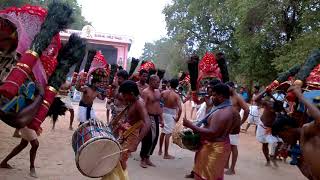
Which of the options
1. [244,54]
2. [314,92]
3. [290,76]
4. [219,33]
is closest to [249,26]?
[244,54]

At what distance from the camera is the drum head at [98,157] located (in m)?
3.97

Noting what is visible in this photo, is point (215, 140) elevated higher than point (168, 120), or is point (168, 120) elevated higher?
point (215, 140)

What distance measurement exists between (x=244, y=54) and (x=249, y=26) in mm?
1436

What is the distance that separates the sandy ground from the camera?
655cm

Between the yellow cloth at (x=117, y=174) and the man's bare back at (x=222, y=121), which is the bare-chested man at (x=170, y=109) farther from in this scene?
the yellow cloth at (x=117, y=174)

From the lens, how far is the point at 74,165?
23.6 ft

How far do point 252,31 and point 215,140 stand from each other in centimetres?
1619

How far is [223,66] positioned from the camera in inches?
316

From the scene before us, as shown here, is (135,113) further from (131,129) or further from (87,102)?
(87,102)

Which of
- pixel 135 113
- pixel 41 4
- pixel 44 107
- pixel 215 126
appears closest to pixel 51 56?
pixel 44 107

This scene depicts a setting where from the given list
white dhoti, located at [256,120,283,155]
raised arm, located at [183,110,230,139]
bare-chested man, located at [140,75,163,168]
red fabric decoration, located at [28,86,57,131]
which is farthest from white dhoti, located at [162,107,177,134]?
red fabric decoration, located at [28,86,57,131]

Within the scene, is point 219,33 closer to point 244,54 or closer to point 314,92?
point 244,54

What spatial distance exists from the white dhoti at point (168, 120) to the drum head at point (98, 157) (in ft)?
15.6

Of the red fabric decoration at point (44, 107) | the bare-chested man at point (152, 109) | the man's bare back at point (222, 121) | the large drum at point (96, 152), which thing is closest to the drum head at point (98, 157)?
the large drum at point (96, 152)
